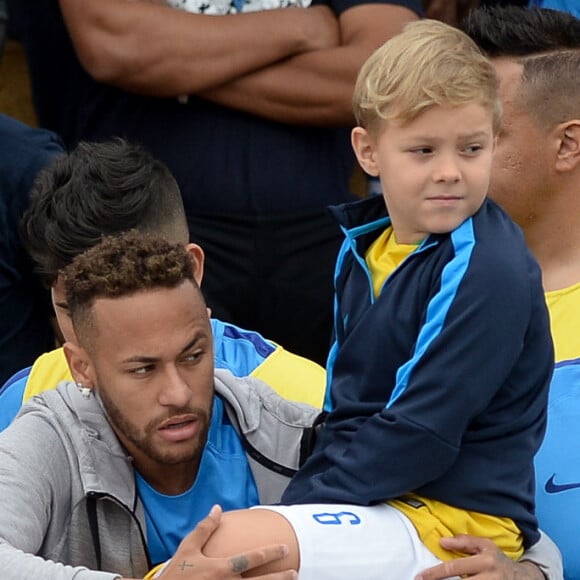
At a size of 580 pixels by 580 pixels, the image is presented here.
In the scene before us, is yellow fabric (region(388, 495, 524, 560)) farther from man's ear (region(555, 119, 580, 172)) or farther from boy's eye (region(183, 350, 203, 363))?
man's ear (region(555, 119, 580, 172))

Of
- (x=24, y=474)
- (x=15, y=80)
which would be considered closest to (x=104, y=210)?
(x=24, y=474)

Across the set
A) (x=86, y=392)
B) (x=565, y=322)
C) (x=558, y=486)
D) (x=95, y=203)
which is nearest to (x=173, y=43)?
(x=95, y=203)

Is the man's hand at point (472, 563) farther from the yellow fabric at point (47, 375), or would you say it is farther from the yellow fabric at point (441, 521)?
the yellow fabric at point (47, 375)

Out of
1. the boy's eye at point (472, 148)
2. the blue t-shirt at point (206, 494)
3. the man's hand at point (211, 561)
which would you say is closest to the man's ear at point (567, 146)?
the boy's eye at point (472, 148)

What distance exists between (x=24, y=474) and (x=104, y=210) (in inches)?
35.3

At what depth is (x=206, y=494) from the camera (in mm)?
3252

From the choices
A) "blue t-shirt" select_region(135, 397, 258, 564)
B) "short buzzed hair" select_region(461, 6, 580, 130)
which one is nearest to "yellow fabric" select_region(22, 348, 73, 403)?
"blue t-shirt" select_region(135, 397, 258, 564)

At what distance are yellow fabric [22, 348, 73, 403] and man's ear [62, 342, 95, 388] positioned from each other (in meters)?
0.47

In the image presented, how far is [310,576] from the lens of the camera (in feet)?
9.28

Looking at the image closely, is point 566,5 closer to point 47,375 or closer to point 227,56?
point 227,56

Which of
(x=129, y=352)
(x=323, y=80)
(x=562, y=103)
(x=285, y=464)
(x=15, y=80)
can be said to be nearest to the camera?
(x=129, y=352)

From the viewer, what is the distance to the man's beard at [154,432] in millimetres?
3057

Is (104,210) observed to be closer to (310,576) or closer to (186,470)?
(186,470)

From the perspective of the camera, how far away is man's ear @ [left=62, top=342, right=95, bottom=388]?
3174 millimetres
